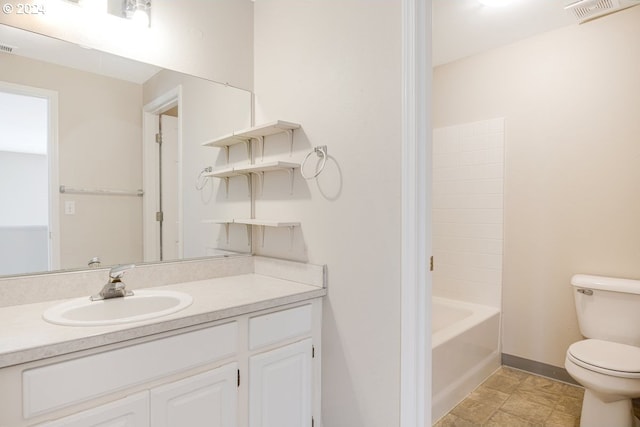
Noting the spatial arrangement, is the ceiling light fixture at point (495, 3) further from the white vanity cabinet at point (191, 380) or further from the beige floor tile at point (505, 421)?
the beige floor tile at point (505, 421)

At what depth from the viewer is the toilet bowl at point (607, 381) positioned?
1.66 meters

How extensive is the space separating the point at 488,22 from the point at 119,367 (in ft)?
8.80

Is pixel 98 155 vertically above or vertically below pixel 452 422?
above

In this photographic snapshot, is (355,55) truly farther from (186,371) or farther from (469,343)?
(469,343)

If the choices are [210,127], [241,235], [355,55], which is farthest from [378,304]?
[210,127]

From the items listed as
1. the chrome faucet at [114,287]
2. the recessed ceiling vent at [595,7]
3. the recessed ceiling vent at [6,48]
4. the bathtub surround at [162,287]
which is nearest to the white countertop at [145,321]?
the bathtub surround at [162,287]

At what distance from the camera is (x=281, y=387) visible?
144 centimetres

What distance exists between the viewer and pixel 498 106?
262cm

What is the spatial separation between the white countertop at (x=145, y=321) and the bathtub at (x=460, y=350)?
0.94 m

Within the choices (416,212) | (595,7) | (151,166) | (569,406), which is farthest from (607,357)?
(151,166)

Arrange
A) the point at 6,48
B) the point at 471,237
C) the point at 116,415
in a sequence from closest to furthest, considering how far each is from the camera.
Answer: the point at 116,415 < the point at 6,48 < the point at 471,237

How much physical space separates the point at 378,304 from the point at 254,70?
1.45m

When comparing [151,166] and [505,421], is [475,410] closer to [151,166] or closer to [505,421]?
[505,421]

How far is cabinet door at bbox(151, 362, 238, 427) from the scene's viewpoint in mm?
1123
